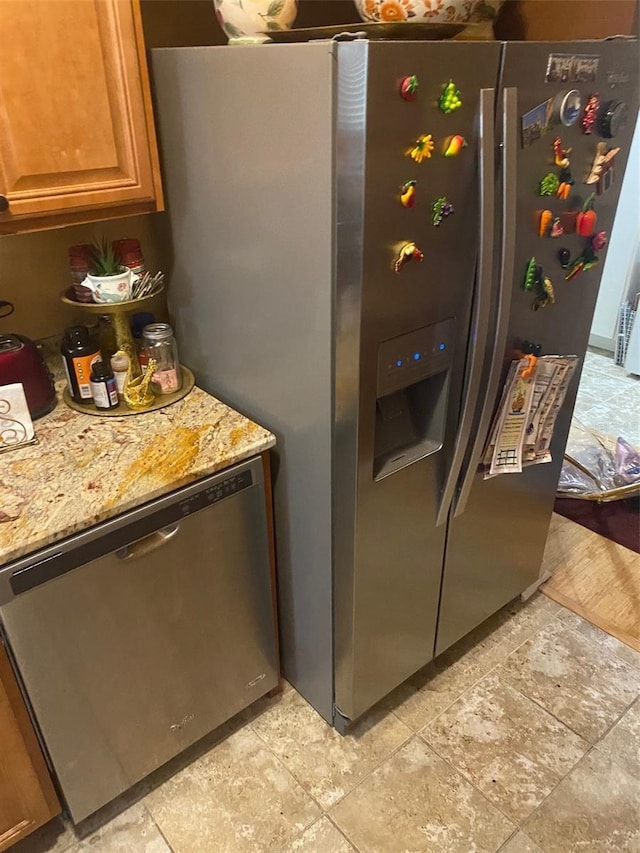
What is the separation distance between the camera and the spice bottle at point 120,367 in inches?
57.9

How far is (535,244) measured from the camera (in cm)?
131

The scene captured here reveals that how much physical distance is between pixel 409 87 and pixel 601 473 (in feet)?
6.64

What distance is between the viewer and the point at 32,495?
122 cm

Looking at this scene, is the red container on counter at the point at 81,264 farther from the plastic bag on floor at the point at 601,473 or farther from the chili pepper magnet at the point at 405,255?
the plastic bag on floor at the point at 601,473

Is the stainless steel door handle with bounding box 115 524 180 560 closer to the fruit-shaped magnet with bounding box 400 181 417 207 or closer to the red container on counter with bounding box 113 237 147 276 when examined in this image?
the red container on counter with bounding box 113 237 147 276

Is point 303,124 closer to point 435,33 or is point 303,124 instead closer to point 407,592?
point 435,33

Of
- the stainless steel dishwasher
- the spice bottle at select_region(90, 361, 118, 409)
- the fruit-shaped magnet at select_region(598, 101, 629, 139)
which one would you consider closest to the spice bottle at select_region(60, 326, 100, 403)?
the spice bottle at select_region(90, 361, 118, 409)

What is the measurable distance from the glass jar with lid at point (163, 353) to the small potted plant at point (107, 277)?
0.11 m

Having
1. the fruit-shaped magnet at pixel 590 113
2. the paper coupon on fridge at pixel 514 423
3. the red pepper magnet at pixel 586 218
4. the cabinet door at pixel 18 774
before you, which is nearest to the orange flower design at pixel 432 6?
the fruit-shaped magnet at pixel 590 113

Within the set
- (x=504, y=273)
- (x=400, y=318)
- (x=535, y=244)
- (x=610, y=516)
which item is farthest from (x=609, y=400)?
(x=400, y=318)

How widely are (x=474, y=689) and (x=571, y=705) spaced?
26cm

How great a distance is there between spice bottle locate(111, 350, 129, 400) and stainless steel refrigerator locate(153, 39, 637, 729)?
181 millimetres

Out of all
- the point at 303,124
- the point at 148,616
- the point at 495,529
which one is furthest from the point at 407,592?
the point at 303,124

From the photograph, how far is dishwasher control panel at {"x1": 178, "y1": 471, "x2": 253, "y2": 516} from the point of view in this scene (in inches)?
51.4
